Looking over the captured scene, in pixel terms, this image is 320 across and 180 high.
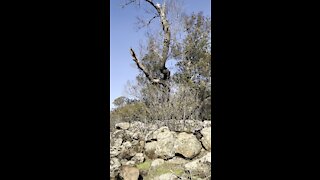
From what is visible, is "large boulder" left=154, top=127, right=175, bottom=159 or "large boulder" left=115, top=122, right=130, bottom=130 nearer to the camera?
"large boulder" left=154, top=127, right=175, bottom=159

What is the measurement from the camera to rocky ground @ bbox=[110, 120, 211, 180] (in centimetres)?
429

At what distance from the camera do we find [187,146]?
4.84 m

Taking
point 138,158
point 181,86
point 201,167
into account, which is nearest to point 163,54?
point 181,86

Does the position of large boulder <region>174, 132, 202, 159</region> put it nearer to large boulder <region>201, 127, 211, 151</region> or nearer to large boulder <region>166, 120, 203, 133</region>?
large boulder <region>201, 127, 211, 151</region>

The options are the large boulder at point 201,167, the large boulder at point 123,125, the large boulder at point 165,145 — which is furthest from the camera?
the large boulder at point 123,125

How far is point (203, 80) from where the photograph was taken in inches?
257

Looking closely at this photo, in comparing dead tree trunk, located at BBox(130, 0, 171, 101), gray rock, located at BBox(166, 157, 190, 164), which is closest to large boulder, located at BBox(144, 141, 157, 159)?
gray rock, located at BBox(166, 157, 190, 164)

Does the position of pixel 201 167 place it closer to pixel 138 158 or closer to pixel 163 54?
pixel 138 158

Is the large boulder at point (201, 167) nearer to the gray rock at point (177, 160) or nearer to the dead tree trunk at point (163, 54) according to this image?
the gray rock at point (177, 160)

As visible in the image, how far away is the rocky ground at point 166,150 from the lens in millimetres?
4285

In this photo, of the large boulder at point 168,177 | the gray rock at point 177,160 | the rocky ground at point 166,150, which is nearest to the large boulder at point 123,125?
the rocky ground at point 166,150
